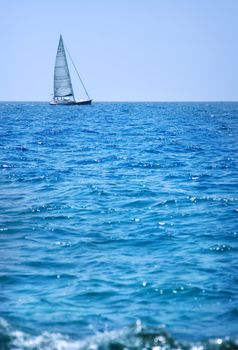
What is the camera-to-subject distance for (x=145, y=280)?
26.7ft

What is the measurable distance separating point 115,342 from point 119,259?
138 inches

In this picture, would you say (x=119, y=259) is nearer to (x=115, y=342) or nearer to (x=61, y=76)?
(x=115, y=342)

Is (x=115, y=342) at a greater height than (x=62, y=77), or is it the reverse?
(x=62, y=77)

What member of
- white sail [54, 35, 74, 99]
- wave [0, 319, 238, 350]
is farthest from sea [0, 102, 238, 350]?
white sail [54, 35, 74, 99]

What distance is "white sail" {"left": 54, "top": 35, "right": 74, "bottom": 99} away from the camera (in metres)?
111

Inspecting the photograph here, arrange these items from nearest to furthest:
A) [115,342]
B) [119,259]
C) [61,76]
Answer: [115,342] → [119,259] → [61,76]

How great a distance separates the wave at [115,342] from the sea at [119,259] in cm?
2

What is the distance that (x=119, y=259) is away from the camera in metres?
9.28

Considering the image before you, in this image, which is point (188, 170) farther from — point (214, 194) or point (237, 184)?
point (214, 194)

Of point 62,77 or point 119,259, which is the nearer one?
point 119,259

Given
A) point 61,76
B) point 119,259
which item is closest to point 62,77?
point 61,76

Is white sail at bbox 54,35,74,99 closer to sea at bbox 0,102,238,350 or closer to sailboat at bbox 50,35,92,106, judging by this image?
sailboat at bbox 50,35,92,106

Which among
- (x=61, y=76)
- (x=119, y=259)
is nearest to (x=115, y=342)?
(x=119, y=259)

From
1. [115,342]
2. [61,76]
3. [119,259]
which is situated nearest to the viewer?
[115,342]
